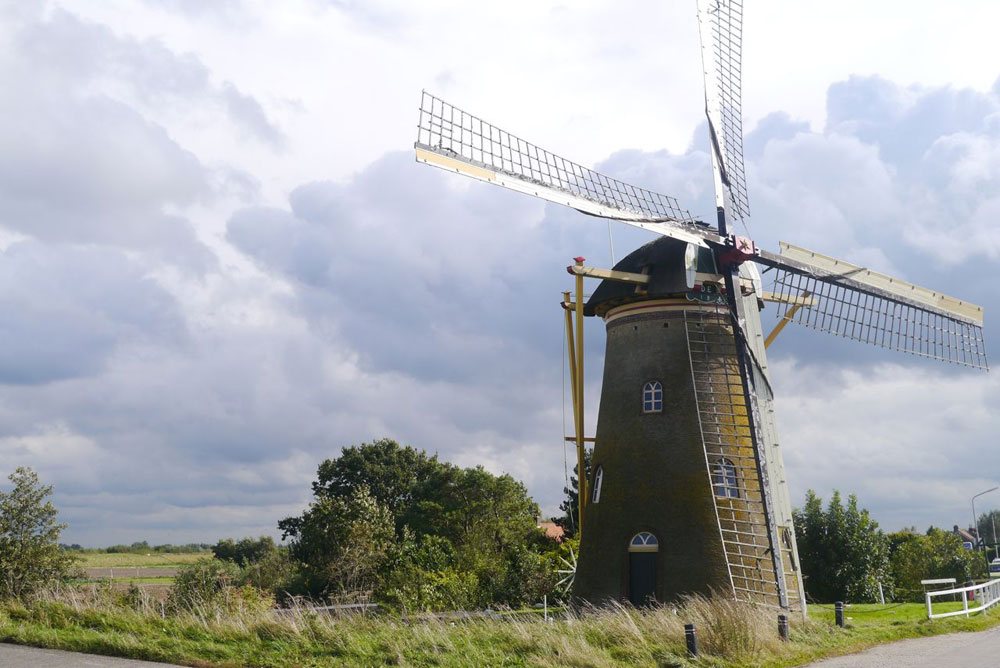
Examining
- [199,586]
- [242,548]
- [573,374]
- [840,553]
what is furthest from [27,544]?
[242,548]

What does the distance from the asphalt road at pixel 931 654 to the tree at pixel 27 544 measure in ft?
56.4

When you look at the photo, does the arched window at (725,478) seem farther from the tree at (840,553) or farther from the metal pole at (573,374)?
the tree at (840,553)

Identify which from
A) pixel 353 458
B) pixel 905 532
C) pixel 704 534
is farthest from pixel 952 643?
pixel 905 532

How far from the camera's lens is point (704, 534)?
2000cm

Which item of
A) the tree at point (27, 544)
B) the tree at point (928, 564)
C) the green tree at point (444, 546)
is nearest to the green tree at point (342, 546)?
the green tree at point (444, 546)

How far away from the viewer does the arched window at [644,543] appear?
67.1ft

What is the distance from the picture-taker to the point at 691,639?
14039 millimetres

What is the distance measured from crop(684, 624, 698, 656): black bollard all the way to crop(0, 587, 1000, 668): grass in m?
0.18

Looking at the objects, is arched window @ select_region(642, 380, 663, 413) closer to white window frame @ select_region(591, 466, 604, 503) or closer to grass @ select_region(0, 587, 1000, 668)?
white window frame @ select_region(591, 466, 604, 503)

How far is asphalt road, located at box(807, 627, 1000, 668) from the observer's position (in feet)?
46.4

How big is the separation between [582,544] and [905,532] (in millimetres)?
56352

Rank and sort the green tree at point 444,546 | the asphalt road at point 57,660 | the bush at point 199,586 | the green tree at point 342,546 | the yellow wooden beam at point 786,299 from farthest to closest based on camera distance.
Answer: the green tree at point 342,546
the green tree at point 444,546
the yellow wooden beam at point 786,299
the bush at point 199,586
the asphalt road at point 57,660

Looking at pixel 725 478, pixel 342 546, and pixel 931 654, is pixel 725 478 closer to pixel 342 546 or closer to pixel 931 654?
pixel 931 654

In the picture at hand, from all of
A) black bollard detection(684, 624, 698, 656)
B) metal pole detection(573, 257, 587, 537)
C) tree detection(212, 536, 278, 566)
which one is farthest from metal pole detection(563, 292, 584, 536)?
tree detection(212, 536, 278, 566)
